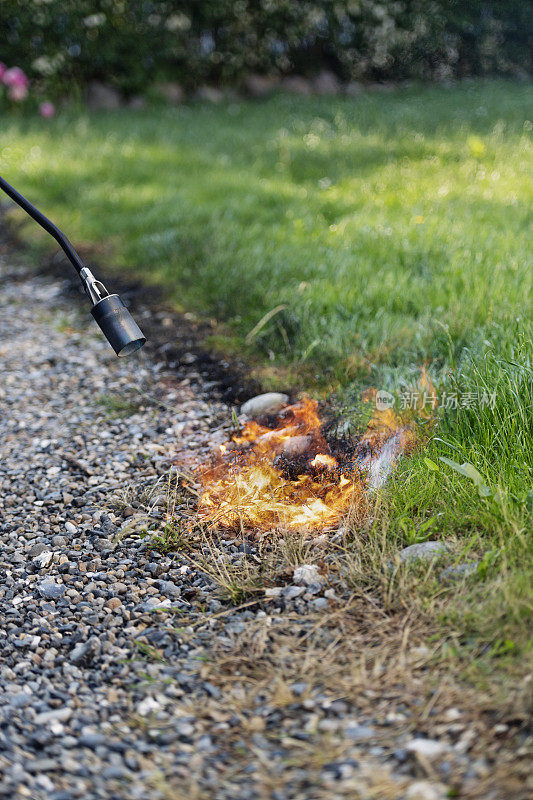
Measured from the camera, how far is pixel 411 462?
89.2 inches

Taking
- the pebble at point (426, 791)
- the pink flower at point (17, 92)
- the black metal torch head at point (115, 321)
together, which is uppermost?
the pink flower at point (17, 92)

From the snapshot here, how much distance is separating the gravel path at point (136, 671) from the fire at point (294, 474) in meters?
0.15

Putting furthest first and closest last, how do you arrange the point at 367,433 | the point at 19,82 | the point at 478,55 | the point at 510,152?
the point at 478,55 → the point at 19,82 → the point at 510,152 → the point at 367,433

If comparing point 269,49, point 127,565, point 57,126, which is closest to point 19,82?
point 57,126

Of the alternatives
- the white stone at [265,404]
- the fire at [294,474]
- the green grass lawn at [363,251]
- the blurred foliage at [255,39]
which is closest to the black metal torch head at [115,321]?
the fire at [294,474]

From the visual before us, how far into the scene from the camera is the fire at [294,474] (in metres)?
2.27

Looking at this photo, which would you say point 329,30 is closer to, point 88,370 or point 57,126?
point 57,126

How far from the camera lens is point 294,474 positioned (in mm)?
2430

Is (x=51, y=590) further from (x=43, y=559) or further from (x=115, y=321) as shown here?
(x=115, y=321)

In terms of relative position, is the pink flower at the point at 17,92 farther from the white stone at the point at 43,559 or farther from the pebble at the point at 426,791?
the pebble at the point at 426,791

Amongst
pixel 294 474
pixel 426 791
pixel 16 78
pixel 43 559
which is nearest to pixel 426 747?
pixel 426 791

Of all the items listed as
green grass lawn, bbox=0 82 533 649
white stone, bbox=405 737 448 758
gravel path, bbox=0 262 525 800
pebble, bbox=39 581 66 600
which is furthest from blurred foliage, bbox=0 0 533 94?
white stone, bbox=405 737 448 758

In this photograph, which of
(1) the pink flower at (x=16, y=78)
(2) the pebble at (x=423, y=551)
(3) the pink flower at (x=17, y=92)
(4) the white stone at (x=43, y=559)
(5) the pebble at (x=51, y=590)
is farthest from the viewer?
(3) the pink flower at (x=17, y=92)

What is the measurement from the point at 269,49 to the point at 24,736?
11.0m
